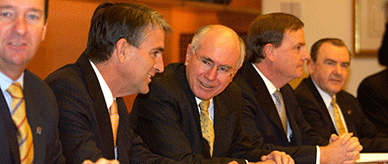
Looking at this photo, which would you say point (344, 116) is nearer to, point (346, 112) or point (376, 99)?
point (346, 112)

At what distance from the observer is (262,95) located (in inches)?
117

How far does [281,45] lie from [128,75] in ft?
4.56

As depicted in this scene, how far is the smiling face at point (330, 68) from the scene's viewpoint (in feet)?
12.0

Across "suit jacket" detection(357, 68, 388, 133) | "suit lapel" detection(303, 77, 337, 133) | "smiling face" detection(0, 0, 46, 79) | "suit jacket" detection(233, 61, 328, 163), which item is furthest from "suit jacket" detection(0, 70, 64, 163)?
"suit jacket" detection(357, 68, 388, 133)

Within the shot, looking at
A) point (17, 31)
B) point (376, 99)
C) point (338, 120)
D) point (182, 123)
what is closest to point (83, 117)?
point (17, 31)

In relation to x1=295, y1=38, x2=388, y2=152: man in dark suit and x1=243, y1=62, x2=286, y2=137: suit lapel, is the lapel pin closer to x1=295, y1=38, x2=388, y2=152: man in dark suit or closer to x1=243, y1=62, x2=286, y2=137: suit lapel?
x1=243, y1=62, x2=286, y2=137: suit lapel

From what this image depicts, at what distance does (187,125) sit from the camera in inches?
95.1

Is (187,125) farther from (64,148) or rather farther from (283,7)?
(283,7)

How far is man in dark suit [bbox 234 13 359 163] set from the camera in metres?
2.77

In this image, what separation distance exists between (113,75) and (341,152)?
5.01 feet

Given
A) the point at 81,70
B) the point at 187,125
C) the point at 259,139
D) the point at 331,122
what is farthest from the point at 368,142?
the point at 81,70

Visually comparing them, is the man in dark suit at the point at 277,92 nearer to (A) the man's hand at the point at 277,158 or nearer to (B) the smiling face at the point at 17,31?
(A) the man's hand at the point at 277,158

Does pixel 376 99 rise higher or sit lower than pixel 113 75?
lower

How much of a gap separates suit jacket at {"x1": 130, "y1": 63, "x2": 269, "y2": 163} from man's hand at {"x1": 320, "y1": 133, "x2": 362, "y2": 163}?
40cm
